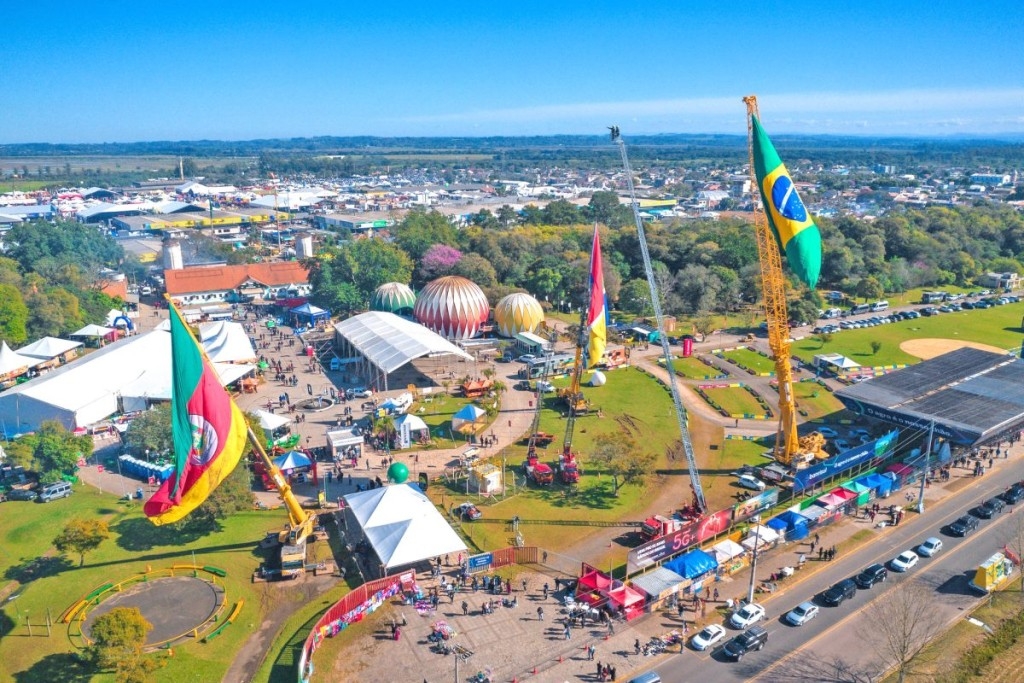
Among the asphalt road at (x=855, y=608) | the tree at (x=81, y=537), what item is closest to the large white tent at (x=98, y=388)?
the tree at (x=81, y=537)

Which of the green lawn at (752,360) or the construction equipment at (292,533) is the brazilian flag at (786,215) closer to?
the construction equipment at (292,533)

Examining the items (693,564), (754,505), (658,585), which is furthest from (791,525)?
(658,585)

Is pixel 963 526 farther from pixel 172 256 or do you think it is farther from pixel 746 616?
pixel 172 256

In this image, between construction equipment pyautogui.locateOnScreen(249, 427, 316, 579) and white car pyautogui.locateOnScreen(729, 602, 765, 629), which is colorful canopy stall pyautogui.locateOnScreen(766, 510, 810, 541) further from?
construction equipment pyautogui.locateOnScreen(249, 427, 316, 579)

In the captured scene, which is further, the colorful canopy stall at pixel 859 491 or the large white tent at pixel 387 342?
the large white tent at pixel 387 342

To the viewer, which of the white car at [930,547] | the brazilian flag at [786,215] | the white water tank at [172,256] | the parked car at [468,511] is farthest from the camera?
the white water tank at [172,256]

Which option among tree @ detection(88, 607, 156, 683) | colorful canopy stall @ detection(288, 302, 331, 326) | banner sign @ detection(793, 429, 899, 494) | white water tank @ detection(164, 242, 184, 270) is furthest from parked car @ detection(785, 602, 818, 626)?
white water tank @ detection(164, 242, 184, 270)

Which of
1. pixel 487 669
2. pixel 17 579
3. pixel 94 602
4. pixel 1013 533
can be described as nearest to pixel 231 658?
pixel 94 602
